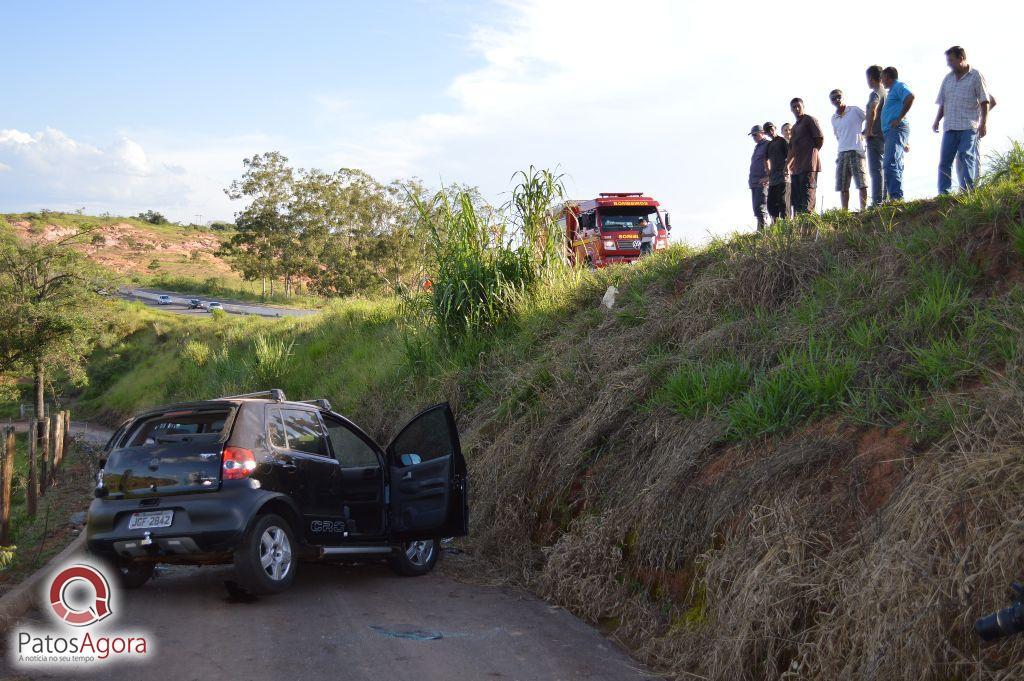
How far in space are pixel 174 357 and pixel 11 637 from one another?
34.6 meters

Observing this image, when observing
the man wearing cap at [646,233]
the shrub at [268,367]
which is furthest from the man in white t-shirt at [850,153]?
the shrub at [268,367]

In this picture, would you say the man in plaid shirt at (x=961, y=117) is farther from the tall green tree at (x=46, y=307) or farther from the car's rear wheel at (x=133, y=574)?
the tall green tree at (x=46, y=307)

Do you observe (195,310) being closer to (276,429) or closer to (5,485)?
(5,485)

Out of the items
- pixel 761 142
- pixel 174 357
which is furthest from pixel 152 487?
pixel 174 357

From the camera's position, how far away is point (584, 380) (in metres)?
9.29

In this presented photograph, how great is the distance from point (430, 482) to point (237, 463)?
1773mm

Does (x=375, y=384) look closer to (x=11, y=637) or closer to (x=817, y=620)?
(x=11, y=637)

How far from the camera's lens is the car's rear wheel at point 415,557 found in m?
7.86

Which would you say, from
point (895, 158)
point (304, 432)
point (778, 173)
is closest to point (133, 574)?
point (304, 432)

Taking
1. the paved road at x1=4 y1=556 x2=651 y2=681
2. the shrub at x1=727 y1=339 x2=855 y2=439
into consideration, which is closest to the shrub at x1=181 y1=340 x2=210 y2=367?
the paved road at x1=4 y1=556 x2=651 y2=681

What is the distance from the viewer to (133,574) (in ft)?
23.4

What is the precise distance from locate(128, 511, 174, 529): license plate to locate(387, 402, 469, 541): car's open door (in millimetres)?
2020

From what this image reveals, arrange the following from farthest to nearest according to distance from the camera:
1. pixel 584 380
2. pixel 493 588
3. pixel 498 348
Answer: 1. pixel 498 348
2. pixel 584 380
3. pixel 493 588

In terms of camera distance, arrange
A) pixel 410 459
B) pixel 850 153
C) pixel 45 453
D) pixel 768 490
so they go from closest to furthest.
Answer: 1. pixel 768 490
2. pixel 410 459
3. pixel 850 153
4. pixel 45 453
